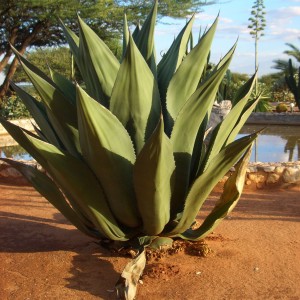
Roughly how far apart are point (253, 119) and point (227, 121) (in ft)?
53.9

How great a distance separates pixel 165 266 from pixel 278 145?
394 inches

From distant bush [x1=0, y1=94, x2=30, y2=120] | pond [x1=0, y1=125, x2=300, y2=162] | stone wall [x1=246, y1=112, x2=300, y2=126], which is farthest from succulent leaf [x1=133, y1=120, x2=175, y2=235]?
distant bush [x1=0, y1=94, x2=30, y2=120]

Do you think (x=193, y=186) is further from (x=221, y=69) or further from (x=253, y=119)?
(x=253, y=119)

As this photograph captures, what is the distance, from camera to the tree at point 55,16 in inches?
557

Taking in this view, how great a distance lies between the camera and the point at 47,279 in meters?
2.58

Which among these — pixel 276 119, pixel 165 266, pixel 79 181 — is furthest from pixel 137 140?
pixel 276 119

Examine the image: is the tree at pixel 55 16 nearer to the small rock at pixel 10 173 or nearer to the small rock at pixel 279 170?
the small rock at pixel 10 173

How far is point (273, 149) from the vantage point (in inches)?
448

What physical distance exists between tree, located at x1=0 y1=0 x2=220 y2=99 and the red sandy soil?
10.5m

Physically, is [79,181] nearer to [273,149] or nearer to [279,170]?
[279,170]

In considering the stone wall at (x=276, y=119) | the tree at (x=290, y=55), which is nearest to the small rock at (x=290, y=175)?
the stone wall at (x=276, y=119)

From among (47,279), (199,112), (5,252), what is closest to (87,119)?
(199,112)

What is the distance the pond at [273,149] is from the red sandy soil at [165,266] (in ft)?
21.1

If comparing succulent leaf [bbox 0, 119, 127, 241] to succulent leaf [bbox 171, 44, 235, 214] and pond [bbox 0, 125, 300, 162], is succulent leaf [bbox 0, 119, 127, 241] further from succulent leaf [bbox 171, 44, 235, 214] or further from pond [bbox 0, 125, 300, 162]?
pond [bbox 0, 125, 300, 162]
